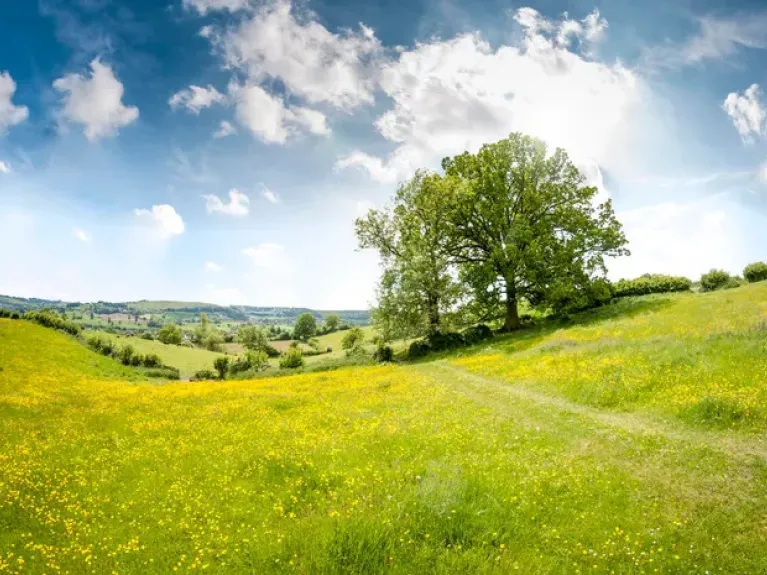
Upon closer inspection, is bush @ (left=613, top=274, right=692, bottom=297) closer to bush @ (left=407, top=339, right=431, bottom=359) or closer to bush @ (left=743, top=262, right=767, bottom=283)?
bush @ (left=743, top=262, right=767, bottom=283)

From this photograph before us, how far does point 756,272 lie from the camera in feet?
153

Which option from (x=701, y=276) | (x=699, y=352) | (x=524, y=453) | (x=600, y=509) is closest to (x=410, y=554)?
(x=600, y=509)

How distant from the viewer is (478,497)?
9.51 metres

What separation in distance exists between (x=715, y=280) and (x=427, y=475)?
53.3 m

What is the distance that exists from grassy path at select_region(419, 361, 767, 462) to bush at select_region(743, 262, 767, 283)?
40.0 metres

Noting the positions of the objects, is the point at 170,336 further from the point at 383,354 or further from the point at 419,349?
the point at 419,349

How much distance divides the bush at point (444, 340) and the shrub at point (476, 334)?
0.59 m

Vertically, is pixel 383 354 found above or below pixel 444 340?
below

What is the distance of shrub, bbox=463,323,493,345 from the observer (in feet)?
147

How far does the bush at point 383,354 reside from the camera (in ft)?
147

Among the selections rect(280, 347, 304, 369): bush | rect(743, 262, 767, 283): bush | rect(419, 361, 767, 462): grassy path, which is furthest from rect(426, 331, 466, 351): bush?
rect(743, 262, 767, 283): bush

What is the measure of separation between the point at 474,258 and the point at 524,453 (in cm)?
3802

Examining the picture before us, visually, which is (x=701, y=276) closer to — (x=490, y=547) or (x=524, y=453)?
(x=524, y=453)

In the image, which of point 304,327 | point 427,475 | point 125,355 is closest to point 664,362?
point 427,475
